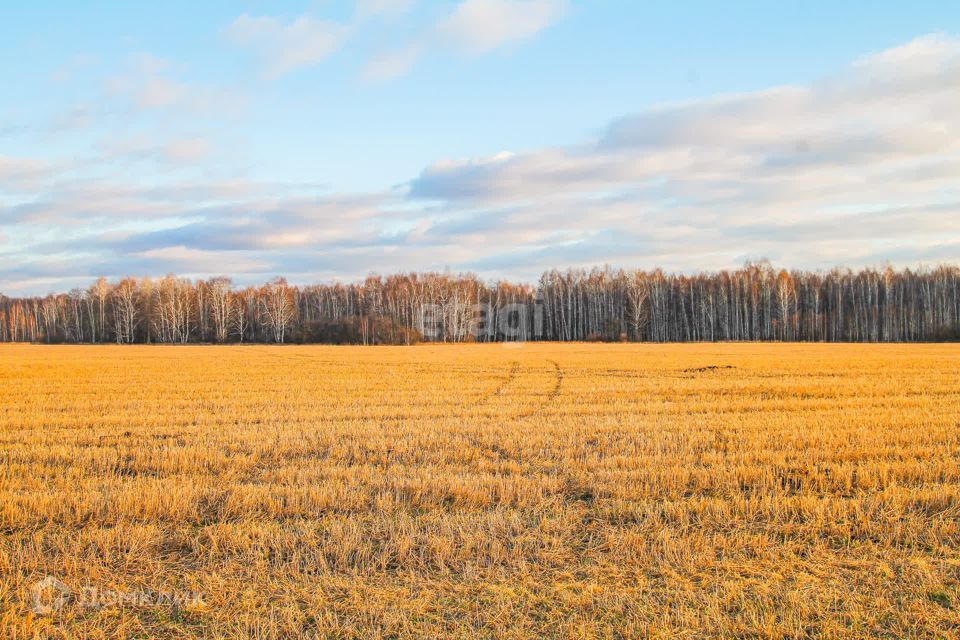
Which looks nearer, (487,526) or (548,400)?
(487,526)

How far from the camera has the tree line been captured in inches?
3895

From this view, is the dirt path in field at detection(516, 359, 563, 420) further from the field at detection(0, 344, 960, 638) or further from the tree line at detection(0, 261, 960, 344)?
the tree line at detection(0, 261, 960, 344)

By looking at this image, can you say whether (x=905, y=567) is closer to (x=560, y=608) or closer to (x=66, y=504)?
(x=560, y=608)

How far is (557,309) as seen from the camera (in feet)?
371

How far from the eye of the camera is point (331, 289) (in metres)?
126

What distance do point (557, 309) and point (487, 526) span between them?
107 meters

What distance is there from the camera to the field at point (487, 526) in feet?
17.3

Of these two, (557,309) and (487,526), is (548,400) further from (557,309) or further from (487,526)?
(557,309)

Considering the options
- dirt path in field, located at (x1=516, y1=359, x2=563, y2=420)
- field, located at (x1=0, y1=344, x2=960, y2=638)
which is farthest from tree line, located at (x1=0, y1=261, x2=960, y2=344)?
field, located at (x1=0, y1=344, x2=960, y2=638)

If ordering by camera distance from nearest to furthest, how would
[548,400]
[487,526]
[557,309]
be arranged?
[487,526], [548,400], [557,309]

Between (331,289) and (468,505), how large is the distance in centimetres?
12221

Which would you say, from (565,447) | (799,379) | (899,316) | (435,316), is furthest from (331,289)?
(565,447)

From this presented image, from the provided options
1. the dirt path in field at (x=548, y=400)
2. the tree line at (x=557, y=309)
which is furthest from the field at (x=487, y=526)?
the tree line at (x=557, y=309)

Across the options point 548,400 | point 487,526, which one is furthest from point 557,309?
point 487,526
